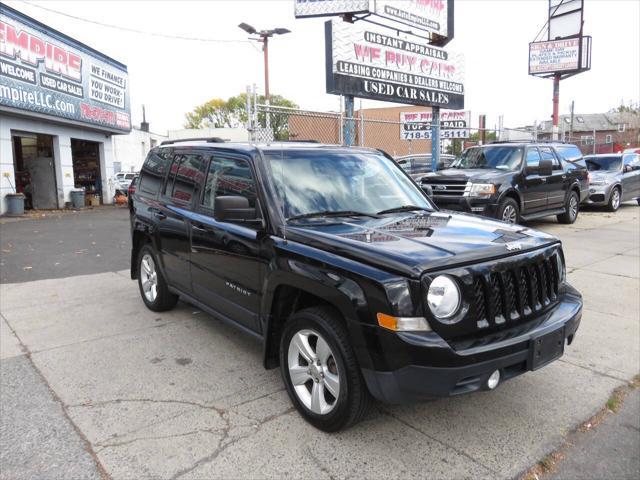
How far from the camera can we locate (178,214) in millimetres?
4746

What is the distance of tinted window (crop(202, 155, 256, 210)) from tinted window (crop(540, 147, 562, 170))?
9.19 m

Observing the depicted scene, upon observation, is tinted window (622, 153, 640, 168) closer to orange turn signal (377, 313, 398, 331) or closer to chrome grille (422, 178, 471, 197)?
chrome grille (422, 178, 471, 197)

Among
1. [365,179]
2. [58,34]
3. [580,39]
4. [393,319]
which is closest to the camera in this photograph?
[393,319]

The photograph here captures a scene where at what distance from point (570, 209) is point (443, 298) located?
11.0 m

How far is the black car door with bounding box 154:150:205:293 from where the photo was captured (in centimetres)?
462

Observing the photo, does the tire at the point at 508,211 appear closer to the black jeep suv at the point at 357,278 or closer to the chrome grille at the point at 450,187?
the chrome grille at the point at 450,187

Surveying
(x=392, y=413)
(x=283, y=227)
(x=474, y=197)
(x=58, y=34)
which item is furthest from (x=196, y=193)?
(x=58, y=34)

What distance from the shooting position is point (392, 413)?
11.1 ft

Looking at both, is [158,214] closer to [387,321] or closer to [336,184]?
[336,184]

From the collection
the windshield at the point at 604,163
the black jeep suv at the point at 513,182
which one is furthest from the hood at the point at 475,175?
the windshield at the point at 604,163

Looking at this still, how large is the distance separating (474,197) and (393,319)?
7.52 m

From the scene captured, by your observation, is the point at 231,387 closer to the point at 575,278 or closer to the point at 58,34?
the point at 575,278

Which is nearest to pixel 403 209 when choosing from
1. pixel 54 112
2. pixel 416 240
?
pixel 416 240

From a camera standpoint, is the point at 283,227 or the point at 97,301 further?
the point at 97,301
